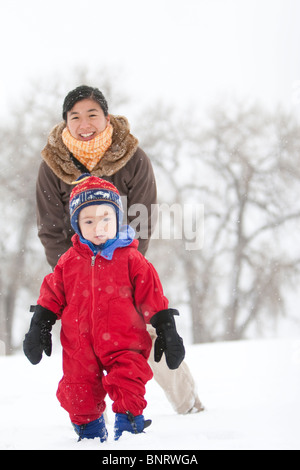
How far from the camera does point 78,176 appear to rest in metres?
2.57

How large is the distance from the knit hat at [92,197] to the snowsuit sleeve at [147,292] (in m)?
0.27

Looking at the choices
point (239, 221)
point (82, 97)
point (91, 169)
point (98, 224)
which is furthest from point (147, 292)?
point (239, 221)

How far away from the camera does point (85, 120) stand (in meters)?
2.54

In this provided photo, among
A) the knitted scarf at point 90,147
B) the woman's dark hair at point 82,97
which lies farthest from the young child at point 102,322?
the woman's dark hair at point 82,97

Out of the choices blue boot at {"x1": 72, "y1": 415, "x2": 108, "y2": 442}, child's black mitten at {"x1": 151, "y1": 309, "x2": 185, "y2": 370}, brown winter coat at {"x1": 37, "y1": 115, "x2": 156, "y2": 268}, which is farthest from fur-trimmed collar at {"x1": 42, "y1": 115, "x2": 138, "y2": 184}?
blue boot at {"x1": 72, "y1": 415, "x2": 108, "y2": 442}

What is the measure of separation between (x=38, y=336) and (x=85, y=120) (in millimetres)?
1132

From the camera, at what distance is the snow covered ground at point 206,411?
1793 mm

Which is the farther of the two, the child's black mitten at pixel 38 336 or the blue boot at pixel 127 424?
the child's black mitten at pixel 38 336

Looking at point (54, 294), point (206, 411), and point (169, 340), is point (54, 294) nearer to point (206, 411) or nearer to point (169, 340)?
point (169, 340)

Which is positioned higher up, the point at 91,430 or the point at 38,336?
the point at 38,336

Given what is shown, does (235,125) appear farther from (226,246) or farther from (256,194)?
(226,246)

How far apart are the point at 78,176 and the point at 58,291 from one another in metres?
0.73

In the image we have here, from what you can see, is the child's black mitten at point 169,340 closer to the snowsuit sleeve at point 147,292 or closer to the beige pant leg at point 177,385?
the snowsuit sleeve at point 147,292

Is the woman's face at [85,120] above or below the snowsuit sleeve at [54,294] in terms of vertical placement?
above
